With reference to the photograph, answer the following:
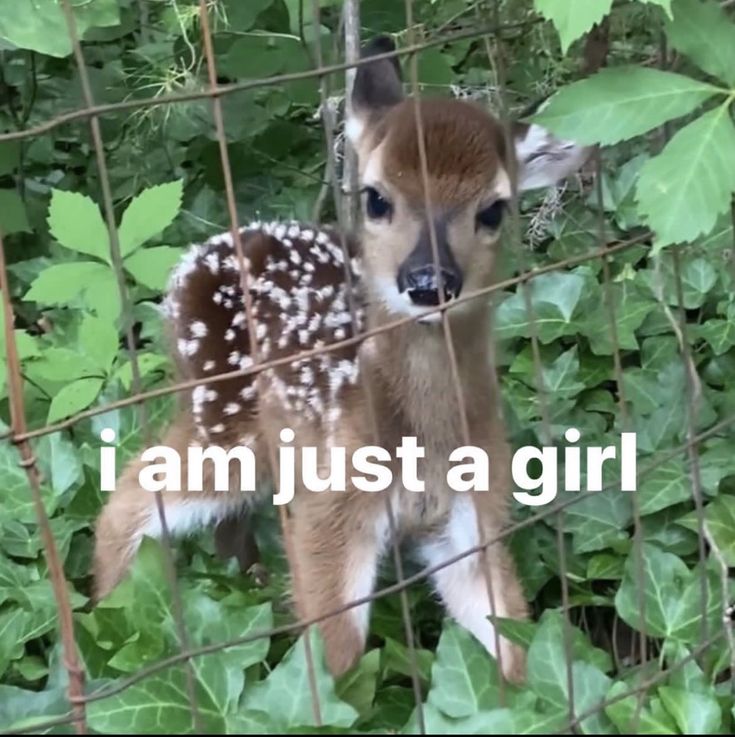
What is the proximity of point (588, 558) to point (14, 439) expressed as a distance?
155 centimetres

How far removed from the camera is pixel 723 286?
3699 millimetres

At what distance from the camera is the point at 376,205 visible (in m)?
2.62

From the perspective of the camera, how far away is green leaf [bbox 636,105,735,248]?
1900 millimetres

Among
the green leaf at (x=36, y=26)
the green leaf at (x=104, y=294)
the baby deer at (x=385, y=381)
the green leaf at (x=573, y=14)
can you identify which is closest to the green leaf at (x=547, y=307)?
the baby deer at (x=385, y=381)

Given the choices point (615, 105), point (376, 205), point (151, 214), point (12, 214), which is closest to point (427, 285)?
point (376, 205)

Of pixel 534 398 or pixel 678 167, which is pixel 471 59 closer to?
pixel 534 398

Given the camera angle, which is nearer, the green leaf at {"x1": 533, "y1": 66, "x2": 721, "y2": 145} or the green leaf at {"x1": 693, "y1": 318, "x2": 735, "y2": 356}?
the green leaf at {"x1": 533, "y1": 66, "x2": 721, "y2": 145}

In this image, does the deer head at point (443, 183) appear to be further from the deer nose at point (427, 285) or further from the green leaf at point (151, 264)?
the green leaf at point (151, 264)

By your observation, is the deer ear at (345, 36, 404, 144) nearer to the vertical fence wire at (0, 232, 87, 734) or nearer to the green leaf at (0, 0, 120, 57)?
the green leaf at (0, 0, 120, 57)

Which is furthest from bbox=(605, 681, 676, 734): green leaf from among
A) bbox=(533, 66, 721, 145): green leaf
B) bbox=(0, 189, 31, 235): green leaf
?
bbox=(0, 189, 31, 235): green leaf

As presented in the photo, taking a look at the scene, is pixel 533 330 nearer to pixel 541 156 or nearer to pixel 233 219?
pixel 233 219

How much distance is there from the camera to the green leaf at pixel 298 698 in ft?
6.97

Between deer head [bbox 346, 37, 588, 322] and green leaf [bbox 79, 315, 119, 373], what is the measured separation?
0.68m

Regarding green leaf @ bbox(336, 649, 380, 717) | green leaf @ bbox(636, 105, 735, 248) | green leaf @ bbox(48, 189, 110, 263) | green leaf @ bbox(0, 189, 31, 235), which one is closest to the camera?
green leaf @ bbox(636, 105, 735, 248)
